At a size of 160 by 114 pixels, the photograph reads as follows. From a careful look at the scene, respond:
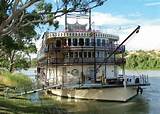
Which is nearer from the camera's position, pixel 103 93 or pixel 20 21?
Answer: pixel 20 21

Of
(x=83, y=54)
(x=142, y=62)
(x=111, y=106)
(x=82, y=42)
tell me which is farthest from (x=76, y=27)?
(x=142, y=62)

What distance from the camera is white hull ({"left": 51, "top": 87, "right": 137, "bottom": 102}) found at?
123 feet

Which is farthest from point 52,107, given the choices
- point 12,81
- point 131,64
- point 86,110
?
point 131,64

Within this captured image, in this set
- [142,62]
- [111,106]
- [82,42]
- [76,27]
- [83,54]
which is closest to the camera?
[111,106]

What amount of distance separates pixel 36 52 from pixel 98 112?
3419cm

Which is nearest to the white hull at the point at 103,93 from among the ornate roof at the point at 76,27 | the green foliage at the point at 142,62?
the ornate roof at the point at 76,27

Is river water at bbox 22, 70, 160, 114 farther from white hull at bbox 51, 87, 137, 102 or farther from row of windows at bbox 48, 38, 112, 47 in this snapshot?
row of windows at bbox 48, 38, 112, 47

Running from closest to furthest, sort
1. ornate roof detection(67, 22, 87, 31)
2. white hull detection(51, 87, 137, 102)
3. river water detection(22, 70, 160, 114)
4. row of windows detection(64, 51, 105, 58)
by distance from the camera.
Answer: river water detection(22, 70, 160, 114)
white hull detection(51, 87, 137, 102)
row of windows detection(64, 51, 105, 58)
ornate roof detection(67, 22, 87, 31)

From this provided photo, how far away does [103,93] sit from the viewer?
126 ft

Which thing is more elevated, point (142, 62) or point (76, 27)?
point (76, 27)

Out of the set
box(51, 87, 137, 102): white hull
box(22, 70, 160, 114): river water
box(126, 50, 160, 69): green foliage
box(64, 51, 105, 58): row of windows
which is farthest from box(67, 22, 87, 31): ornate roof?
box(126, 50, 160, 69): green foliage

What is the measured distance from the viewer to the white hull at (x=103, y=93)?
123 ft

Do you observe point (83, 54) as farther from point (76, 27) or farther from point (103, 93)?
point (76, 27)

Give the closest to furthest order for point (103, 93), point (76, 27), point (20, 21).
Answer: point (20, 21) → point (103, 93) → point (76, 27)
